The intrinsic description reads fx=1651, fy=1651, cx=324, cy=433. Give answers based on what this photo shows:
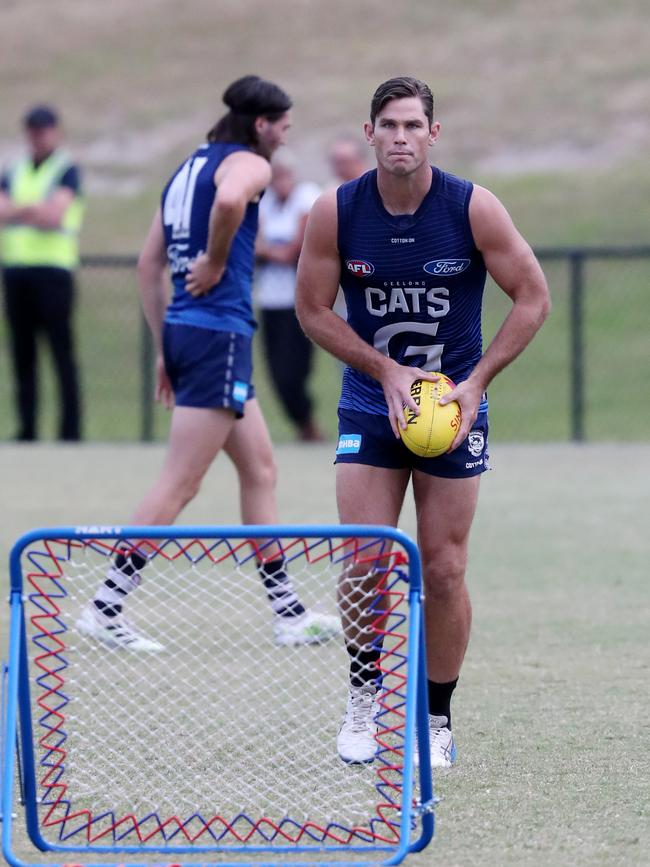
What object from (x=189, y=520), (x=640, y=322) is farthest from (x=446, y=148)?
(x=189, y=520)

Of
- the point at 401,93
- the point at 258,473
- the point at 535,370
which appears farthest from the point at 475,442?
the point at 535,370

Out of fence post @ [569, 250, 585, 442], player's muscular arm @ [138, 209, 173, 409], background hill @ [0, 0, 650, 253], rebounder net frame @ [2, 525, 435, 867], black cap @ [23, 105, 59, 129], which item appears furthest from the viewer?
background hill @ [0, 0, 650, 253]

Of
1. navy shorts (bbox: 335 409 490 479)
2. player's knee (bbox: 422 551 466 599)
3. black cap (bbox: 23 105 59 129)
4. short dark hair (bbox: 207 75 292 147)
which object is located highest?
black cap (bbox: 23 105 59 129)

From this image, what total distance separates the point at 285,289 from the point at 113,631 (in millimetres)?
7806

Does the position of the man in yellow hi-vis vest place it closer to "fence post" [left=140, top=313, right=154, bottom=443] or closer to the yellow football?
"fence post" [left=140, top=313, right=154, bottom=443]

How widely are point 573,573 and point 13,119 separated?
3542cm

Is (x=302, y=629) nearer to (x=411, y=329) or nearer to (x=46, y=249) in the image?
(x=411, y=329)

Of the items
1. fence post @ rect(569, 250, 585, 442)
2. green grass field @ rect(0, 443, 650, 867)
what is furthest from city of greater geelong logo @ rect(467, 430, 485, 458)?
fence post @ rect(569, 250, 585, 442)

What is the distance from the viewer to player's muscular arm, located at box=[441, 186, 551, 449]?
4.88m

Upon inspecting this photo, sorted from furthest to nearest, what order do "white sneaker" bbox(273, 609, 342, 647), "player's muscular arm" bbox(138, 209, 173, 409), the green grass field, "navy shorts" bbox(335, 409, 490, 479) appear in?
1. "player's muscular arm" bbox(138, 209, 173, 409)
2. "white sneaker" bbox(273, 609, 342, 647)
3. "navy shorts" bbox(335, 409, 490, 479)
4. the green grass field

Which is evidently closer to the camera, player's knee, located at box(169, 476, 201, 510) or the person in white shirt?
player's knee, located at box(169, 476, 201, 510)

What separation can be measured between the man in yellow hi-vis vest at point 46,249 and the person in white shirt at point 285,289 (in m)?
1.59

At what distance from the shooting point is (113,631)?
20.5 feet

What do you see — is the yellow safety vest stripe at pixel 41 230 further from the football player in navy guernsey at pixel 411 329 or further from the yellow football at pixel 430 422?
the yellow football at pixel 430 422
